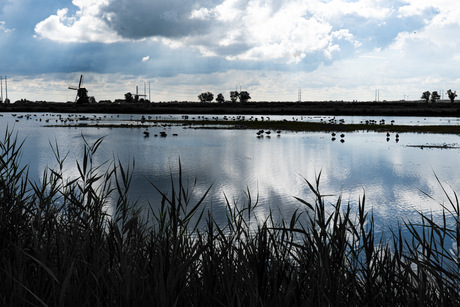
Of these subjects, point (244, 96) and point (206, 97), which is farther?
point (206, 97)

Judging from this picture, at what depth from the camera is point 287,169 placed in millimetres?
21406

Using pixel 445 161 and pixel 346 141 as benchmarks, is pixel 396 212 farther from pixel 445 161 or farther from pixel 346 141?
pixel 346 141

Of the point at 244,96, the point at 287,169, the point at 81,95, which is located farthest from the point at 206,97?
the point at 287,169

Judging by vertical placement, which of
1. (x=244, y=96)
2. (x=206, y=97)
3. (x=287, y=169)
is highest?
(x=244, y=96)

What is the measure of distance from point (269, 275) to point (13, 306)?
90.7 inches

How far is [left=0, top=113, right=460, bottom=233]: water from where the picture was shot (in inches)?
551

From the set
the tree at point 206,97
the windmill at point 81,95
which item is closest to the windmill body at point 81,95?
the windmill at point 81,95

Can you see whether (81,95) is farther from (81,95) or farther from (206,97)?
(206,97)

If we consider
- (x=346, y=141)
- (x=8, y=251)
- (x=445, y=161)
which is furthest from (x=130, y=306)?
(x=346, y=141)

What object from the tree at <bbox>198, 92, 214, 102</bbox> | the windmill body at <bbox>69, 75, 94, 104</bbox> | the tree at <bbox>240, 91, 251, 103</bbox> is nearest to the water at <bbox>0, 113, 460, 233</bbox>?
the windmill body at <bbox>69, 75, 94, 104</bbox>

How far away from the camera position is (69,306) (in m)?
3.39

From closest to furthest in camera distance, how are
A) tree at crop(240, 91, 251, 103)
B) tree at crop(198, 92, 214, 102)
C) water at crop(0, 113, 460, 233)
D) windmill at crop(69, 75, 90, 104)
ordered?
water at crop(0, 113, 460, 233)
windmill at crop(69, 75, 90, 104)
tree at crop(240, 91, 251, 103)
tree at crop(198, 92, 214, 102)

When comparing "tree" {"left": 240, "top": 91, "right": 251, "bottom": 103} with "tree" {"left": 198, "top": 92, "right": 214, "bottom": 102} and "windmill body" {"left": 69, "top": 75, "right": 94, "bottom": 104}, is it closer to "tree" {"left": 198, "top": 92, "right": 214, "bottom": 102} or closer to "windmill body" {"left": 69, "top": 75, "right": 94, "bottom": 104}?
"tree" {"left": 198, "top": 92, "right": 214, "bottom": 102}

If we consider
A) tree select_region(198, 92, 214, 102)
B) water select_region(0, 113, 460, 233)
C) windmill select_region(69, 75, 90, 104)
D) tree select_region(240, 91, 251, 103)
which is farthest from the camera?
tree select_region(198, 92, 214, 102)
